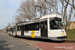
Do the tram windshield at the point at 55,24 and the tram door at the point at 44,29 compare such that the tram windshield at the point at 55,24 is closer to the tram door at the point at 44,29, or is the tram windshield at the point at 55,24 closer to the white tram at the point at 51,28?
the white tram at the point at 51,28

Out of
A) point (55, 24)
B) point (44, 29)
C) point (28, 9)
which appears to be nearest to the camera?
point (55, 24)

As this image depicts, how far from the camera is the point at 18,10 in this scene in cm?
2853

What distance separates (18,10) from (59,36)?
2294 centimetres

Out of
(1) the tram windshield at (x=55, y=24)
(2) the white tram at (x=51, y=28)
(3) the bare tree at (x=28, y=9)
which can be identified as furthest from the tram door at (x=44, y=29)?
(3) the bare tree at (x=28, y=9)

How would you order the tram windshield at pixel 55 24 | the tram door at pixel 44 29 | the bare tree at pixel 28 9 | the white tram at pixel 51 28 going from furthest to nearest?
the bare tree at pixel 28 9 → the tram door at pixel 44 29 → the tram windshield at pixel 55 24 → the white tram at pixel 51 28

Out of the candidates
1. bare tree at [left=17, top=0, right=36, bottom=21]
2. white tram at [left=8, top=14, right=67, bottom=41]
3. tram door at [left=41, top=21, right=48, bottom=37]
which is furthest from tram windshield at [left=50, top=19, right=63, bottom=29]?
bare tree at [left=17, top=0, right=36, bottom=21]

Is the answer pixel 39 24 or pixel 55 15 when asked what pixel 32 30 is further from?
pixel 55 15

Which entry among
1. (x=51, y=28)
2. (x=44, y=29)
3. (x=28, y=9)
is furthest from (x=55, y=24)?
(x=28, y=9)

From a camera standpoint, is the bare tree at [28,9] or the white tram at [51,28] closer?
the white tram at [51,28]

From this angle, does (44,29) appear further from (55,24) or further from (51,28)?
(55,24)

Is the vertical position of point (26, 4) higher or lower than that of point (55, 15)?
higher

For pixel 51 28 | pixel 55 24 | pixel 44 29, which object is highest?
pixel 55 24

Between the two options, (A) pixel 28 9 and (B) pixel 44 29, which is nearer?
(B) pixel 44 29

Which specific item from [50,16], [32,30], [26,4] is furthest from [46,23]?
[26,4]
